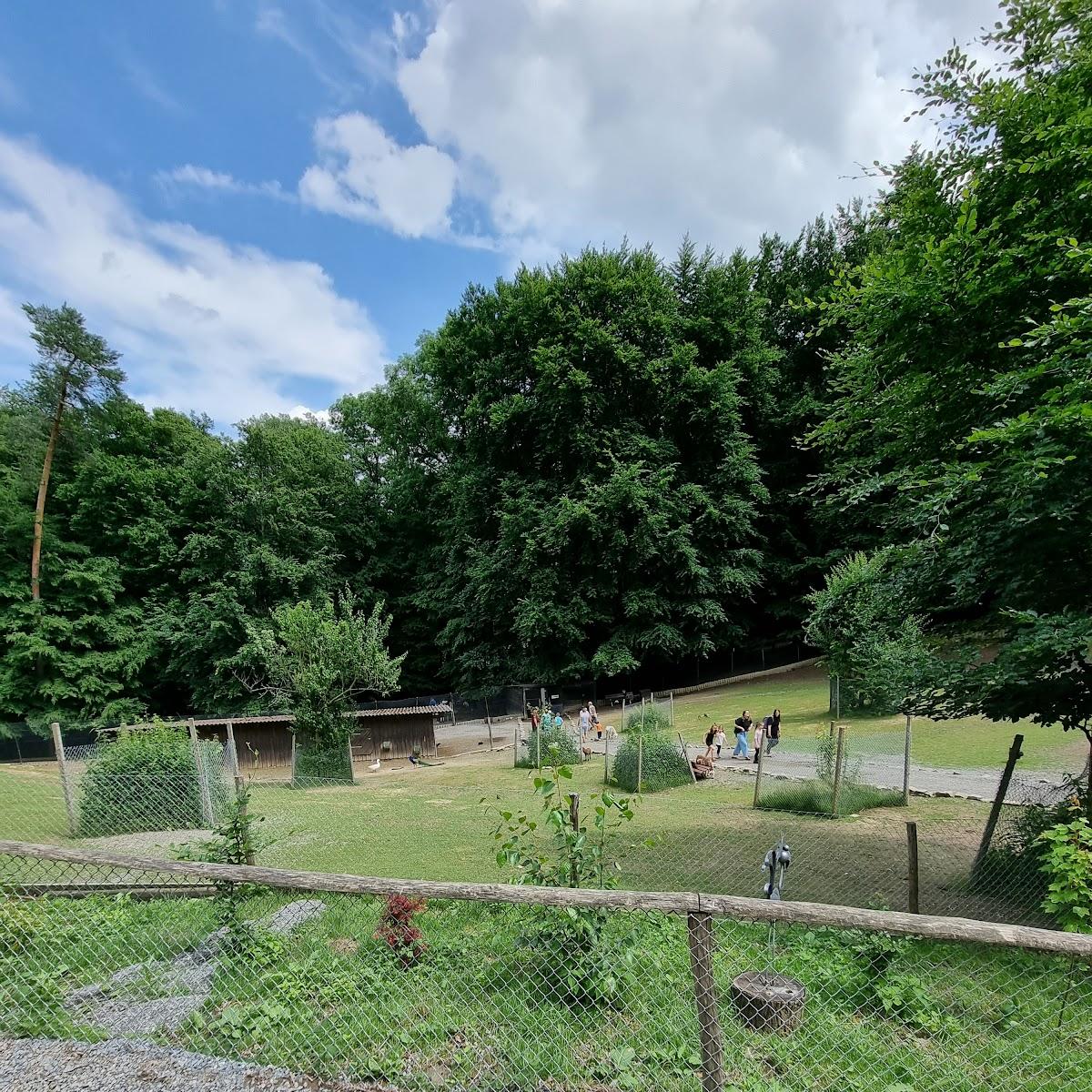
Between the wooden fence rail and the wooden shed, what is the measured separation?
50.3 feet

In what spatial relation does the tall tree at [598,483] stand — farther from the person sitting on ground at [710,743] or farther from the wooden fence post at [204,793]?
the wooden fence post at [204,793]

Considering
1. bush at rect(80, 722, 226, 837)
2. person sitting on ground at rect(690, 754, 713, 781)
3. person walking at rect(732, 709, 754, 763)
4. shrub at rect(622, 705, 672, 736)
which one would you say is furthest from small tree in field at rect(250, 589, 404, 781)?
person walking at rect(732, 709, 754, 763)

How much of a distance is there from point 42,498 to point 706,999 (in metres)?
36.2

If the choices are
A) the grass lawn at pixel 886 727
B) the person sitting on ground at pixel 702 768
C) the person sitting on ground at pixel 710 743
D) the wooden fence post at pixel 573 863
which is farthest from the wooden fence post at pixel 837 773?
the wooden fence post at pixel 573 863

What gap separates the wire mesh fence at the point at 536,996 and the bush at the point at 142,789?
16.1ft

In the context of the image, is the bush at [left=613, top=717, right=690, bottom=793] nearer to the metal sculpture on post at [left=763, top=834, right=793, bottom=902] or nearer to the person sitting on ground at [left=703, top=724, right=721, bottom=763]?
the person sitting on ground at [left=703, top=724, right=721, bottom=763]

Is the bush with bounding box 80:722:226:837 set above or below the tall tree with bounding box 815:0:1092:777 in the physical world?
below

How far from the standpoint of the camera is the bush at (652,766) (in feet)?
43.6

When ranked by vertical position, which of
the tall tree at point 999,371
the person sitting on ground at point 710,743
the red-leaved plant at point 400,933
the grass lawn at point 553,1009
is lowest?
the person sitting on ground at point 710,743

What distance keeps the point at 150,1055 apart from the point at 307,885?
4.39ft

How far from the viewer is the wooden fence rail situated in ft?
7.51

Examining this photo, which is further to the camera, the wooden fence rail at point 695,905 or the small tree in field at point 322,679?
the small tree in field at point 322,679

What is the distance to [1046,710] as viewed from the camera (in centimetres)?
574

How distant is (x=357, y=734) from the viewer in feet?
65.2
